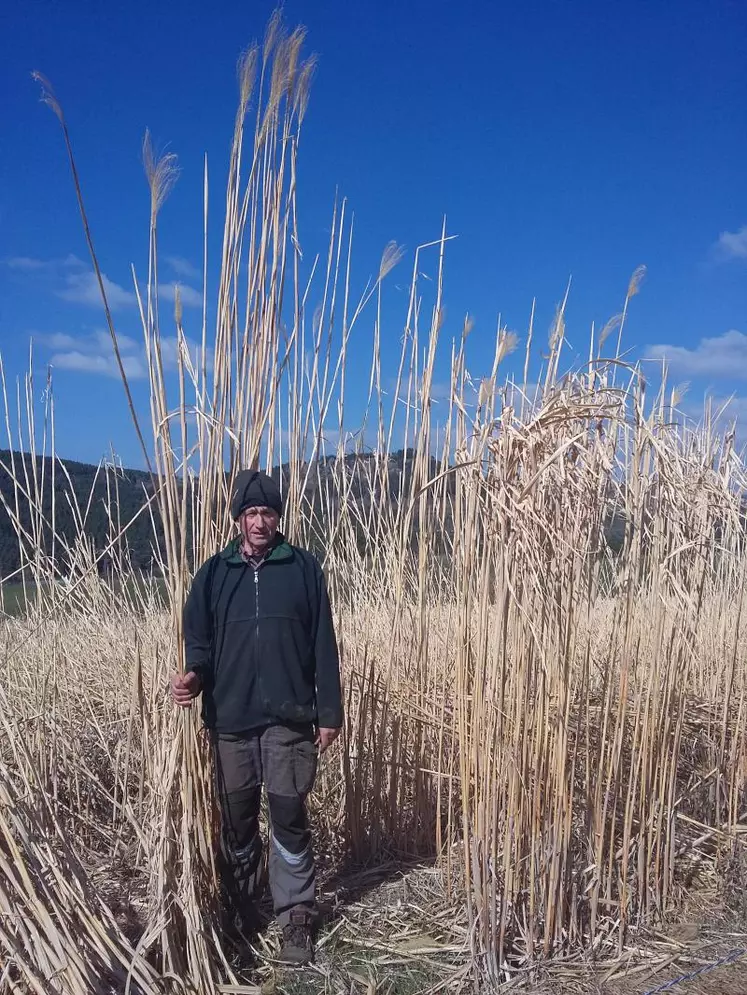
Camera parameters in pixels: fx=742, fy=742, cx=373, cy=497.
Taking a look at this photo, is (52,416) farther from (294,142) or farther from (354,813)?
(354,813)

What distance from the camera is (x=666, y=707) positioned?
2320 millimetres

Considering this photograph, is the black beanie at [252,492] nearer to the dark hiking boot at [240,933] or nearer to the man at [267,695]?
the man at [267,695]

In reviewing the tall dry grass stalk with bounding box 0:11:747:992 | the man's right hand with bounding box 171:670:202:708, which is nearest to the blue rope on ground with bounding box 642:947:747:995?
the tall dry grass stalk with bounding box 0:11:747:992

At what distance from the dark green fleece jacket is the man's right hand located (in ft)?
0.45

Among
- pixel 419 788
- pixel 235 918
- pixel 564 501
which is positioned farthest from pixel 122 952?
pixel 564 501

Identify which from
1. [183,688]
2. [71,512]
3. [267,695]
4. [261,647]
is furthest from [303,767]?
Answer: [71,512]

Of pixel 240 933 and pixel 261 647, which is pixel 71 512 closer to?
pixel 261 647

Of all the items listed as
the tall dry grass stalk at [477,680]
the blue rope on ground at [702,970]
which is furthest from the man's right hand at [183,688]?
the blue rope on ground at [702,970]

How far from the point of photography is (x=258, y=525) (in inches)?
86.7

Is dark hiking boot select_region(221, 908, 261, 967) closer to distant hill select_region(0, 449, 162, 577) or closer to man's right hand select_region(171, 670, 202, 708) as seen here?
man's right hand select_region(171, 670, 202, 708)

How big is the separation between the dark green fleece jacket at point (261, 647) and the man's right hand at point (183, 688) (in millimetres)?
137

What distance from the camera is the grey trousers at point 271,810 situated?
2.23m

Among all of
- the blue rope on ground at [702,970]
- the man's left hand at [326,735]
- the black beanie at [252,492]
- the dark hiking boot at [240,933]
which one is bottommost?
the dark hiking boot at [240,933]

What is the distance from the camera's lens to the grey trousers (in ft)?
7.32
